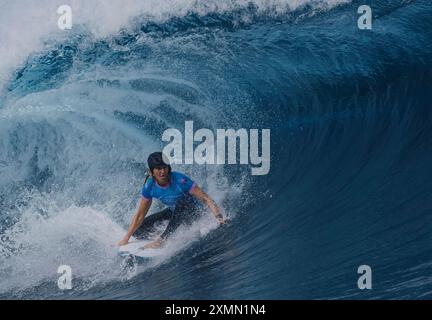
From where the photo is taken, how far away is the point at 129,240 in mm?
3811

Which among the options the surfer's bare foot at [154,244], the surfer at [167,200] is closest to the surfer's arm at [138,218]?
the surfer at [167,200]

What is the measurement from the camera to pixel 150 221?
391cm

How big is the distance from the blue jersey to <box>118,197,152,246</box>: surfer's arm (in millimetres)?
37

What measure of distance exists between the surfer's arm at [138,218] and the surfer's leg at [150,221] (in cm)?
3

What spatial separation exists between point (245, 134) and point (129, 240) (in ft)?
3.07

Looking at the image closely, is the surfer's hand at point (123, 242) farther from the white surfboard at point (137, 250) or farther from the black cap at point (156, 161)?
the black cap at point (156, 161)

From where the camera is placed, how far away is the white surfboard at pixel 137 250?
379 centimetres

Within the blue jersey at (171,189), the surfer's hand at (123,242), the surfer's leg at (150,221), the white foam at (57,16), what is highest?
the white foam at (57,16)

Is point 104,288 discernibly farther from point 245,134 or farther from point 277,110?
point 277,110

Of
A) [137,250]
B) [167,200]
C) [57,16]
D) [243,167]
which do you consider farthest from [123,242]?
[57,16]

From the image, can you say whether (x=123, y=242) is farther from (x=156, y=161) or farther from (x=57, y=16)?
(x=57, y=16)

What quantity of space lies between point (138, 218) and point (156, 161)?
14.3 inches

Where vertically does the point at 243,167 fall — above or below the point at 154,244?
above

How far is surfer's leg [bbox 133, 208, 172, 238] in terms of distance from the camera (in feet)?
12.6
